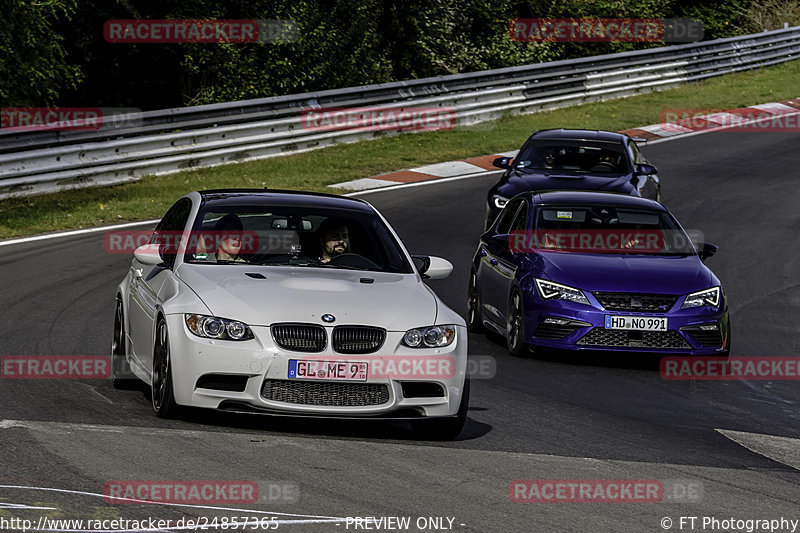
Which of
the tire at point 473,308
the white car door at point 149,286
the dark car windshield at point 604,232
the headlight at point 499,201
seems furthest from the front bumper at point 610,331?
the headlight at point 499,201

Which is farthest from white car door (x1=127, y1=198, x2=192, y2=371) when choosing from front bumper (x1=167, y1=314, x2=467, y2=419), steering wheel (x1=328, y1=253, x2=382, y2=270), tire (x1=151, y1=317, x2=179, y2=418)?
steering wheel (x1=328, y1=253, x2=382, y2=270)

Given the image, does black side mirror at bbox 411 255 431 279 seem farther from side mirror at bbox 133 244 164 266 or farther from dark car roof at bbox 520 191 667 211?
dark car roof at bbox 520 191 667 211

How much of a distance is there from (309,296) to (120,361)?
7.29 feet

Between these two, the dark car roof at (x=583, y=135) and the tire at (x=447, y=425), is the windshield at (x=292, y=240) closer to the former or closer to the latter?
the tire at (x=447, y=425)

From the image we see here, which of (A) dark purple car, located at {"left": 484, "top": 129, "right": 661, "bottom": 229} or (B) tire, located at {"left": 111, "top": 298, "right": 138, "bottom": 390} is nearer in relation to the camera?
(B) tire, located at {"left": 111, "top": 298, "right": 138, "bottom": 390}

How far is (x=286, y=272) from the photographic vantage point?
8.84 m

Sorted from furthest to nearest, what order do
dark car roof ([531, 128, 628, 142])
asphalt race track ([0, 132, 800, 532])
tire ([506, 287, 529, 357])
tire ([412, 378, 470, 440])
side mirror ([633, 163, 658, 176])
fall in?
dark car roof ([531, 128, 628, 142]), side mirror ([633, 163, 658, 176]), tire ([506, 287, 529, 357]), tire ([412, 378, 470, 440]), asphalt race track ([0, 132, 800, 532])

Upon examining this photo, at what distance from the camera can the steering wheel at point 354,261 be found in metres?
9.31

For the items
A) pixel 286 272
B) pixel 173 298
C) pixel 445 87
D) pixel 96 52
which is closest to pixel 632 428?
pixel 286 272

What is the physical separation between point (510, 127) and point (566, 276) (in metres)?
18.5

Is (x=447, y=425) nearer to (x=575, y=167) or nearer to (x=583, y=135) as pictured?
(x=575, y=167)

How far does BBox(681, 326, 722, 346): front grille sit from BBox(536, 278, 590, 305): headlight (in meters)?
0.94

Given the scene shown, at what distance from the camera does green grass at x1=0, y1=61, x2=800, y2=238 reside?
66.5ft

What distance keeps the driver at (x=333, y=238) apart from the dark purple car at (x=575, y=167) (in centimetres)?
832
